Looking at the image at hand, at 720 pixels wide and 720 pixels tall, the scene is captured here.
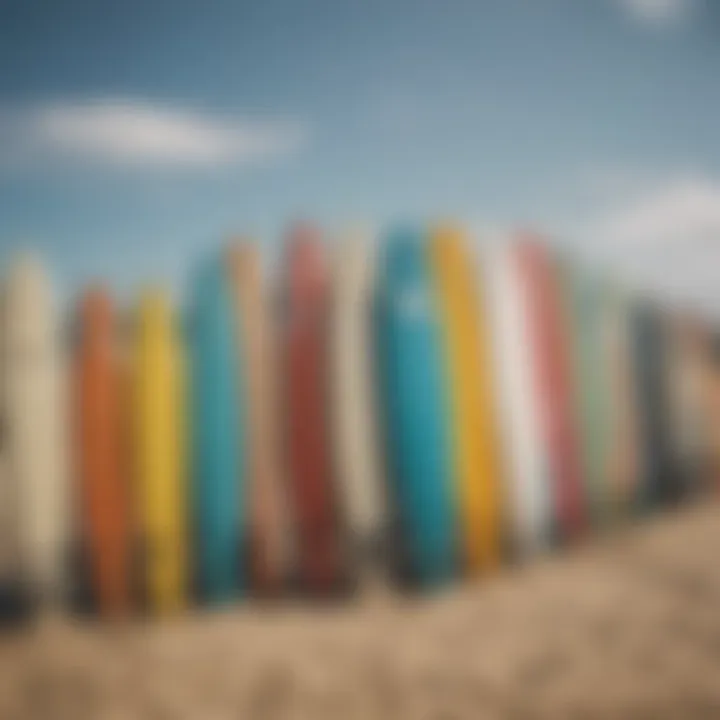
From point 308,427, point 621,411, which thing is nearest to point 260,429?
point 308,427

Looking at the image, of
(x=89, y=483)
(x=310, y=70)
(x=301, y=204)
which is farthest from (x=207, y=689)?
(x=310, y=70)

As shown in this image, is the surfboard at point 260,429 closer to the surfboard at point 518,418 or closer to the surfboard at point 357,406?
the surfboard at point 357,406

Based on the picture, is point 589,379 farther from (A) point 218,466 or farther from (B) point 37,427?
(B) point 37,427

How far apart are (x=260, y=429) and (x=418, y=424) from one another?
0.58 feet

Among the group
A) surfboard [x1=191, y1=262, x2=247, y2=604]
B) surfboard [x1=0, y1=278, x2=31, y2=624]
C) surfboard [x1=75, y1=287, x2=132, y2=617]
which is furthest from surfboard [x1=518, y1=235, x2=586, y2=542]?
surfboard [x1=0, y1=278, x2=31, y2=624]

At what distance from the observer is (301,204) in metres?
1.00

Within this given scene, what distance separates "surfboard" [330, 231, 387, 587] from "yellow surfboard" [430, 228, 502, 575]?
0.08 meters

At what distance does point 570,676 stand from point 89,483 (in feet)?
1.81

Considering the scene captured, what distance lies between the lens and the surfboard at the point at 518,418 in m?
0.97

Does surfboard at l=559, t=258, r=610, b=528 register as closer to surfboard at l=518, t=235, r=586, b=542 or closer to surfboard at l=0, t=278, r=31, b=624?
surfboard at l=518, t=235, r=586, b=542

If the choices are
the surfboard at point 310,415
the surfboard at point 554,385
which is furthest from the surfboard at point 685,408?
the surfboard at point 310,415

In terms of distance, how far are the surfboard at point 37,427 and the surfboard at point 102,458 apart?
0.07 ft

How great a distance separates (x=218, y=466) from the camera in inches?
37.6

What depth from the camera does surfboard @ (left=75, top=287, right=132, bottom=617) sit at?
95 cm
